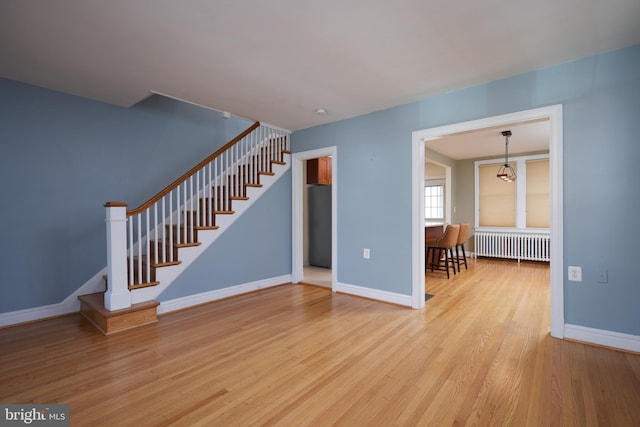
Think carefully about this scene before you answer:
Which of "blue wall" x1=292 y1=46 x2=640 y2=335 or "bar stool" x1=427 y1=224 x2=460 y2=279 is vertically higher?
"blue wall" x1=292 y1=46 x2=640 y2=335

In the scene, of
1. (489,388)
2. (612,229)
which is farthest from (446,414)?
(612,229)

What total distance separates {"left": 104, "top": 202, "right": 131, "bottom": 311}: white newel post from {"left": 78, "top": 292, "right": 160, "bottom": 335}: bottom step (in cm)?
9

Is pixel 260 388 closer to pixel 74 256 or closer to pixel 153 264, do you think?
pixel 153 264

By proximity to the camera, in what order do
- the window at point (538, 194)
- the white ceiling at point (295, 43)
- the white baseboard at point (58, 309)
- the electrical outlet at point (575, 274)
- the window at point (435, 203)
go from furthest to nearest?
1. the window at point (435, 203)
2. the window at point (538, 194)
3. the white baseboard at point (58, 309)
4. the electrical outlet at point (575, 274)
5. the white ceiling at point (295, 43)

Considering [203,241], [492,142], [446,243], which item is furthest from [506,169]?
[203,241]

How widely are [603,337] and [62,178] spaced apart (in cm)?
545

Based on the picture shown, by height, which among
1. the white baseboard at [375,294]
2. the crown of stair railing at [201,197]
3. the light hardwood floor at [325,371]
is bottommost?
the light hardwood floor at [325,371]

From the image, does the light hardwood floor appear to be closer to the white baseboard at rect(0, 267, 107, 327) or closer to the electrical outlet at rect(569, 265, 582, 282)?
the white baseboard at rect(0, 267, 107, 327)

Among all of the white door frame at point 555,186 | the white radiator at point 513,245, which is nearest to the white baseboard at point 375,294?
the white door frame at point 555,186

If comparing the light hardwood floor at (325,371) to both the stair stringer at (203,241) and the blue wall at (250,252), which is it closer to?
the stair stringer at (203,241)

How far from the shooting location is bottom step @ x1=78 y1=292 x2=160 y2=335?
275 cm

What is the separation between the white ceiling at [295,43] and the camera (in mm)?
1880

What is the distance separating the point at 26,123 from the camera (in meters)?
3.08

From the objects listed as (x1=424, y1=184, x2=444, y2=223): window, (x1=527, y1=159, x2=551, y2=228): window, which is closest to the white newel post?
(x1=424, y1=184, x2=444, y2=223): window
